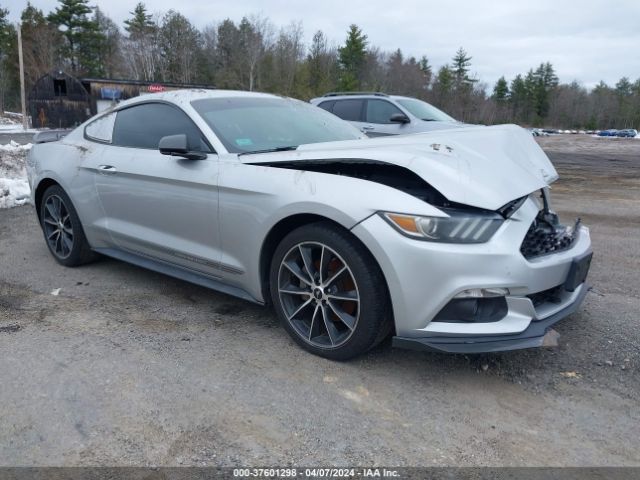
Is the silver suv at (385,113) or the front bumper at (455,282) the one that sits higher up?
the silver suv at (385,113)

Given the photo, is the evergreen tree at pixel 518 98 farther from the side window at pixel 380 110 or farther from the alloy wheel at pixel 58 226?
the alloy wheel at pixel 58 226

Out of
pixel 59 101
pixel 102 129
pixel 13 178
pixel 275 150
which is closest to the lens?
pixel 275 150

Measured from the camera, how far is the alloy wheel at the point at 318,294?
290 cm

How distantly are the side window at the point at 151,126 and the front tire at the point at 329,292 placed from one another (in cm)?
107

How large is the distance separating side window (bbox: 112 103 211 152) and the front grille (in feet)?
6.94

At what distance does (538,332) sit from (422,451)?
891 mm

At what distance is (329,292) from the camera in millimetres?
2951

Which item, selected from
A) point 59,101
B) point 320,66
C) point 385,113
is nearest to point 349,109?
point 385,113

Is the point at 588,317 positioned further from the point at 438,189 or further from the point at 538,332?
the point at 438,189

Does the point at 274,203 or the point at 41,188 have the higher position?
the point at 274,203

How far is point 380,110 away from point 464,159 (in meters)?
8.06

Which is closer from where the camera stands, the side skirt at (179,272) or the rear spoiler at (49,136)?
the side skirt at (179,272)

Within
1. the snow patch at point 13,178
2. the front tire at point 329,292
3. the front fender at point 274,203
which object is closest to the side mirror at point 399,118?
the snow patch at point 13,178

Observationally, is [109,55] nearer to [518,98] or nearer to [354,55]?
[354,55]
